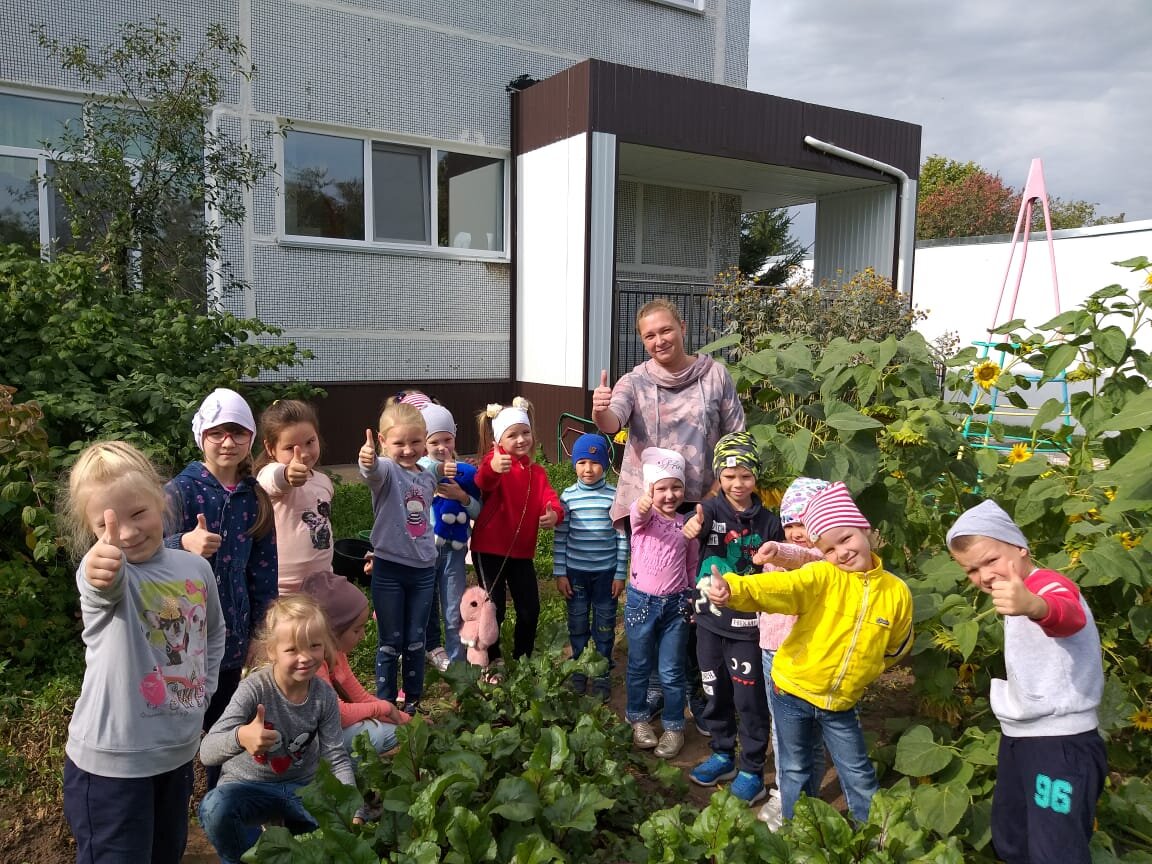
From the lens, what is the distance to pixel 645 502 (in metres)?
3.13

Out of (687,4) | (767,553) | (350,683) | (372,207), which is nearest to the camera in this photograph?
(767,553)

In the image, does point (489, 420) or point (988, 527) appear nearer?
point (988, 527)

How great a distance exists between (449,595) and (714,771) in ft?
4.80

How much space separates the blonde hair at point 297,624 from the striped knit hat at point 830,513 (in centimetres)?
A: 140

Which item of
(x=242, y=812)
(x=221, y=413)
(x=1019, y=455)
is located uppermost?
(x=221, y=413)

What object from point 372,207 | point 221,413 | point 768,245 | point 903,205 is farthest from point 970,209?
point 221,413

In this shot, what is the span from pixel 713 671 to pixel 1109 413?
153 centimetres

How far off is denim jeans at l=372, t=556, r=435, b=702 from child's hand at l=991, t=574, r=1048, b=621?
2158 mm

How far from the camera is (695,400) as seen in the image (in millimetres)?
3324

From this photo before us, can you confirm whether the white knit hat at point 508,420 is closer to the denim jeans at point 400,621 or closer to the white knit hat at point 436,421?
the white knit hat at point 436,421

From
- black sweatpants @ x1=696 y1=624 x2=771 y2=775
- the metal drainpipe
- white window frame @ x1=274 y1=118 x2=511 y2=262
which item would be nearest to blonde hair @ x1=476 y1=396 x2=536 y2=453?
black sweatpants @ x1=696 y1=624 x2=771 y2=775

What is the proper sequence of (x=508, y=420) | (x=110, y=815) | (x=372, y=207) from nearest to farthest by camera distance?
(x=110, y=815), (x=508, y=420), (x=372, y=207)

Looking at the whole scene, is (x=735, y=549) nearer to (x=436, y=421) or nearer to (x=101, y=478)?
(x=436, y=421)

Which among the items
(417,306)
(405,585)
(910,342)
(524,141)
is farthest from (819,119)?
(405,585)
